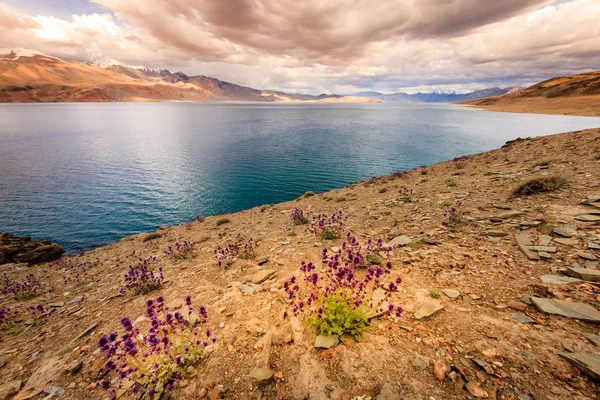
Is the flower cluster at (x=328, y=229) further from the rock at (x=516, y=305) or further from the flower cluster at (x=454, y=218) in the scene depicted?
the rock at (x=516, y=305)

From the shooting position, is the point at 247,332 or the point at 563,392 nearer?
the point at 563,392

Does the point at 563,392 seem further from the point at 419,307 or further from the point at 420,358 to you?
the point at 419,307

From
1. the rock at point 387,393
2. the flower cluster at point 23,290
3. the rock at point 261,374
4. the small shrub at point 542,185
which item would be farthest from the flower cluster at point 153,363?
the small shrub at point 542,185

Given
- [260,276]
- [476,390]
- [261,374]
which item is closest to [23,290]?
[260,276]

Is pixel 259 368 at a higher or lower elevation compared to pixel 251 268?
higher

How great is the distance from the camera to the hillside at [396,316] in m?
4.41

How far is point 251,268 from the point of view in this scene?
10039 mm

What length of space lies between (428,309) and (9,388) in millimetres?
9992

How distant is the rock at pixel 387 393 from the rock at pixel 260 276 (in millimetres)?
5228

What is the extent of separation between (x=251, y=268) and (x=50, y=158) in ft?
247

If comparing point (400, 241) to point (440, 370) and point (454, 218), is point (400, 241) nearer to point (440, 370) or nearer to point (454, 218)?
point (454, 218)

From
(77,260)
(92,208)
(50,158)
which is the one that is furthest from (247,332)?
(50,158)

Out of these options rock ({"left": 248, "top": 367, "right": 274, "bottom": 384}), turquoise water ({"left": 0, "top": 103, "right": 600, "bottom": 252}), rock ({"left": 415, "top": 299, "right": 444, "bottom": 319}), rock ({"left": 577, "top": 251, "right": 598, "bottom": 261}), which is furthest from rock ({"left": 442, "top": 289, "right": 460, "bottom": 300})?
turquoise water ({"left": 0, "top": 103, "right": 600, "bottom": 252})

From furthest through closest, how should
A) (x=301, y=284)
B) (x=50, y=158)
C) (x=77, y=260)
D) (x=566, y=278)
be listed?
1. (x=50, y=158)
2. (x=77, y=260)
3. (x=301, y=284)
4. (x=566, y=278)
